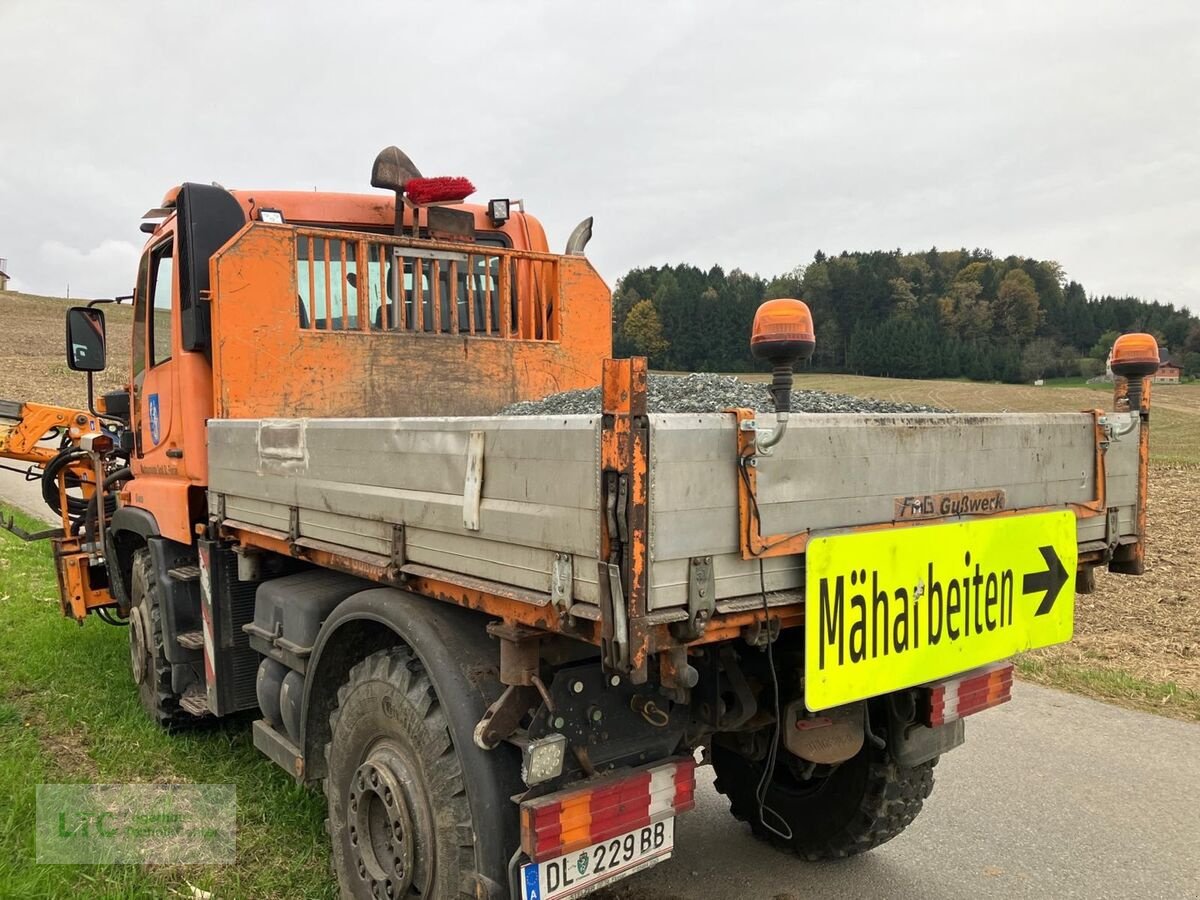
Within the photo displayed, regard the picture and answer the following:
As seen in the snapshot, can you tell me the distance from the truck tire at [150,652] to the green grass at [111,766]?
11cm

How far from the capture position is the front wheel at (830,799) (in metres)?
3.35

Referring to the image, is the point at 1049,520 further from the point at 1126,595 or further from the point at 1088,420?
the point at 1126,595

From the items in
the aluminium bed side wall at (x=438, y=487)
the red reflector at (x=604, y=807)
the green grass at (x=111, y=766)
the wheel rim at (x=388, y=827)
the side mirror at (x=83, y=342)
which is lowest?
the green grass at (x=111, y=766)

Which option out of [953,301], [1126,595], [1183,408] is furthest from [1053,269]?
[1126,595]

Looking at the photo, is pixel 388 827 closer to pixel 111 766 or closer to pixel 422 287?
pixel 111 766

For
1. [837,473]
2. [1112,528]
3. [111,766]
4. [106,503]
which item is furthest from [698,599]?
[106,503]

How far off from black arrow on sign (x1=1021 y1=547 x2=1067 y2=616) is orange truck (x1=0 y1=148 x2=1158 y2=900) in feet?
0.05

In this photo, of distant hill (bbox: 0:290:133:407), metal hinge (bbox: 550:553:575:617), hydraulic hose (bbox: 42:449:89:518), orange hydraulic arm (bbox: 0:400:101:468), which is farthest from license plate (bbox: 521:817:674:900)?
distant hill (bbox: 0:290:133:407)

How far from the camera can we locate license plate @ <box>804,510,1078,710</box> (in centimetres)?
223

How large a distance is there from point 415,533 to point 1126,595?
23.4ft

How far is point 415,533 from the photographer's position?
257 centimetres

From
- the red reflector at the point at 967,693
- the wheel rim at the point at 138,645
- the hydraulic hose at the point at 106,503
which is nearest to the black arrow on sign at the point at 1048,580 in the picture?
the red reflector at the point at 967,693

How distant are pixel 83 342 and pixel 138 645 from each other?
1.87 m

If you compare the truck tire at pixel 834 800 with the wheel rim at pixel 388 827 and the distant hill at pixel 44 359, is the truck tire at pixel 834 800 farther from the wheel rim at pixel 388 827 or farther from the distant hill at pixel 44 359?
the distant hill at pixel 44 359
